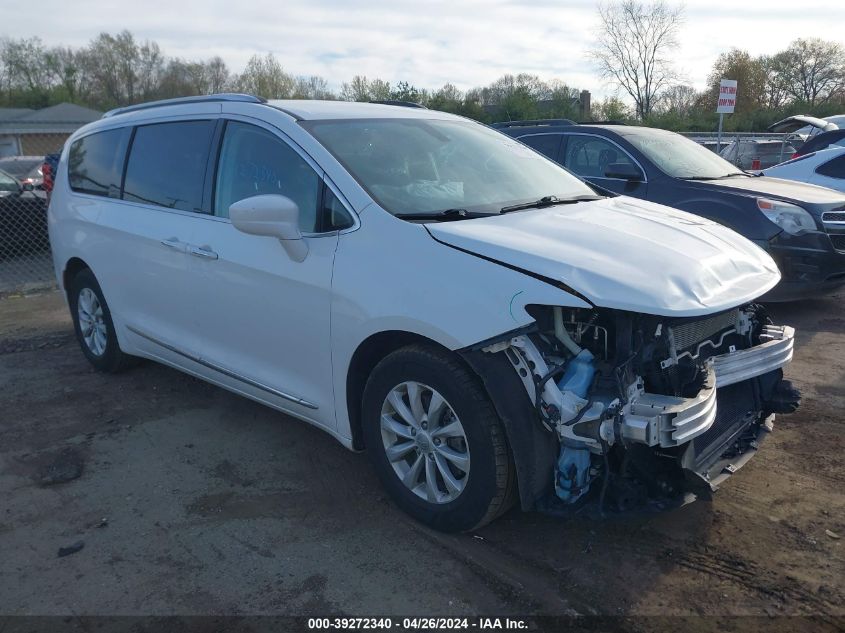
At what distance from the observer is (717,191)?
22.6 feet

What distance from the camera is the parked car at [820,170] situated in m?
9.10

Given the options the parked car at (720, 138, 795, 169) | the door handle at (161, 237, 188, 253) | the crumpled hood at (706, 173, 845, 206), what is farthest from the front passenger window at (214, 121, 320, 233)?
the parked car at (720, 138, 795, 169)

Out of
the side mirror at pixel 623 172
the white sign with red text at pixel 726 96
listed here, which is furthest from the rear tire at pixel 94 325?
the white sign with red text at pixel 726 96

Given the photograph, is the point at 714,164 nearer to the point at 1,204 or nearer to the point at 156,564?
the point at 156,564

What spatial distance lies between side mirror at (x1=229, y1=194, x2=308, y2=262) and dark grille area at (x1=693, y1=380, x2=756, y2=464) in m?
2.05

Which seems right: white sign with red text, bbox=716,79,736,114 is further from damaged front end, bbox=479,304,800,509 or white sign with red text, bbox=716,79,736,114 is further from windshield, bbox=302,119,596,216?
damaged front end, bbox=479,304,800,509

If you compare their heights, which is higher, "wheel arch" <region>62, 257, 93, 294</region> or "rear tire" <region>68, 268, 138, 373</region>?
"wheel arch" <region>62, 257, 93, 294</region>

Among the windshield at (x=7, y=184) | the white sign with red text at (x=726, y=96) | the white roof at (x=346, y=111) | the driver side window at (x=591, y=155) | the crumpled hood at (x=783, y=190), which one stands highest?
the white sign with red text at (x=726, y=96)

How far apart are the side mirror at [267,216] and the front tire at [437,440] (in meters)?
0.79

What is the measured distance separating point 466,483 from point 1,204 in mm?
10150

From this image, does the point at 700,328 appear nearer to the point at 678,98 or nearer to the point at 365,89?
the point at 365,89

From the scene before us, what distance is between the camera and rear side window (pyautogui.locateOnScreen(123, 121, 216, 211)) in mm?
4340

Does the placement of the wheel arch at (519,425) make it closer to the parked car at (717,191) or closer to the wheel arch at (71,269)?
the wheel arch at (71,269)

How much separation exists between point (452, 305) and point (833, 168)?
8219 mm
